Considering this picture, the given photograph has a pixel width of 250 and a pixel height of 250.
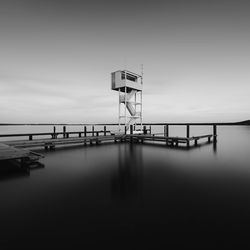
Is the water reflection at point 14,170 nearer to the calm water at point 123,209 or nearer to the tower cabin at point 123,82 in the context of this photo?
the calm water at point 123,209

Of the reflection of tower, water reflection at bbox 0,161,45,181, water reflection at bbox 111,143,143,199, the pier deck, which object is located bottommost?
water reflection at bbox 111,143,143,199

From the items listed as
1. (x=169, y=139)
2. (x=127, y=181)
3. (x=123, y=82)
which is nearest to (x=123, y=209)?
(x=127, y=181)

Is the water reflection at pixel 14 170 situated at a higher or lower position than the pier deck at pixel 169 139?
lower

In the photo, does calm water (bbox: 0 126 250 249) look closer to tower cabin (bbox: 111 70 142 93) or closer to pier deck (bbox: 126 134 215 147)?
pier deck (bbox: 126 134 215 147)

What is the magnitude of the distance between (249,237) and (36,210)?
3704mm

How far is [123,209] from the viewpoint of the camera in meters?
3.27

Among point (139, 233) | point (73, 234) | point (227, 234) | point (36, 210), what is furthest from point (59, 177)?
point (227, 234)

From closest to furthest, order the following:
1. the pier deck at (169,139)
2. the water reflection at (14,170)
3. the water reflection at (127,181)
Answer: the water reflection at (127,181)
the water reflection at (14,170)
the pier deck at (169,139)

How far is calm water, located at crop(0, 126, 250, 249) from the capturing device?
7.95 ft

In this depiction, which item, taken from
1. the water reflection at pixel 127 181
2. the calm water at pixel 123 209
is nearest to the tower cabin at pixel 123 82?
the water reflection at pixel 127 181

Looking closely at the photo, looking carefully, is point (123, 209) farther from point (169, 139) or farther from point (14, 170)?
point (169, 139)

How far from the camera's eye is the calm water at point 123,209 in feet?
7.95

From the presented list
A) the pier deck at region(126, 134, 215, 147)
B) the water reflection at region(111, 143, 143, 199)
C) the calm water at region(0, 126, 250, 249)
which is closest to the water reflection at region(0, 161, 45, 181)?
the calm water at region(0, 126, 250, 249)

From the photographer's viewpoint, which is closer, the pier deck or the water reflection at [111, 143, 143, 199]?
the water reflection at [111, 143, 143, 199]
